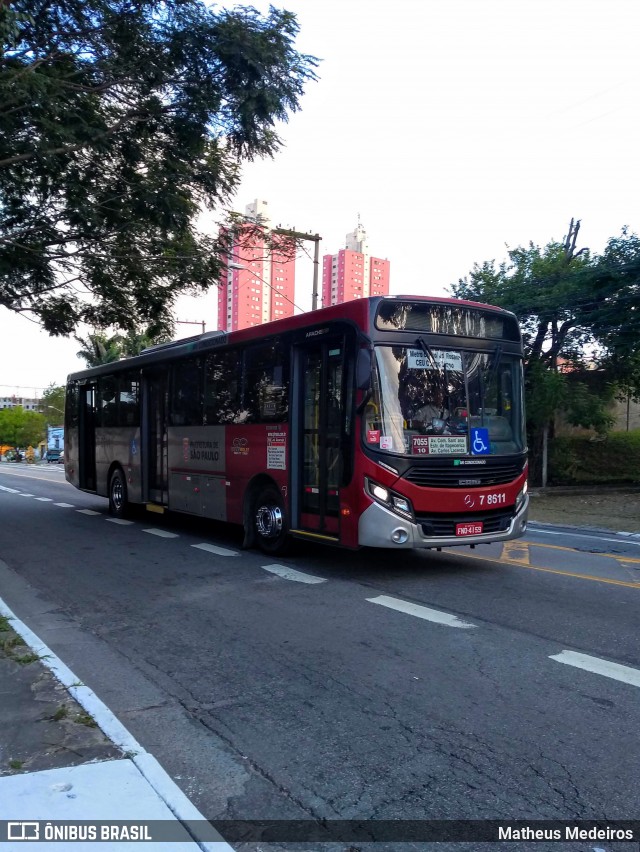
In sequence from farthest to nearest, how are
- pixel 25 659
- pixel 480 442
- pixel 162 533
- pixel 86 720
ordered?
pixel 162 533, pixel 480 442, pixel 25 659, pixel 86 720

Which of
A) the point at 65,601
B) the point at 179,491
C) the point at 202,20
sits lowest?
the point at 65,601

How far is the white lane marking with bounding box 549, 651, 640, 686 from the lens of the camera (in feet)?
17.4

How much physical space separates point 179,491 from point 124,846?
9.91 meters

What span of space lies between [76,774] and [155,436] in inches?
415

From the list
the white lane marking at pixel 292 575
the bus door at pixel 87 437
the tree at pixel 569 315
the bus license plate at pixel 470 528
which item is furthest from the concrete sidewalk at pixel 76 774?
the tree at pixel 569 315

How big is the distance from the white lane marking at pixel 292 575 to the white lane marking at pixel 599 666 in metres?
3.60

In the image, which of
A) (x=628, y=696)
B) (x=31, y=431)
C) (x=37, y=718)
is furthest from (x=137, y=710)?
(x=31, y=431)

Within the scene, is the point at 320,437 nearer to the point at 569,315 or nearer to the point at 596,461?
the point at 569,315

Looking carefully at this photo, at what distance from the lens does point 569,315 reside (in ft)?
76.9

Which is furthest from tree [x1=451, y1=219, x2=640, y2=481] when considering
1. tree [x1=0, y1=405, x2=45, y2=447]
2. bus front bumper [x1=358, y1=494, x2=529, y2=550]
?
tree [x1=0, y1=405, x2=45, y2=447]

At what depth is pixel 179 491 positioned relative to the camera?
12.9m

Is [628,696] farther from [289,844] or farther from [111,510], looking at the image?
[111,510]

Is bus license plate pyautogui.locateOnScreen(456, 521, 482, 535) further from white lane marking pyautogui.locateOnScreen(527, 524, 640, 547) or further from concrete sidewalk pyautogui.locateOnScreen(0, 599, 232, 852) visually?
white lane marking pyautogui.locateOnScreen(527, 524, 640, 547)

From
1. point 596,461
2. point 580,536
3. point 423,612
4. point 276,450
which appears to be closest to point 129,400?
point 276,450
